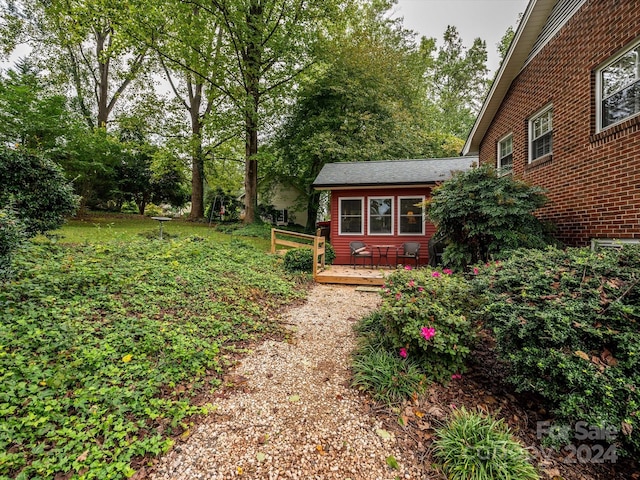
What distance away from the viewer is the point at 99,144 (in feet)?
37.4

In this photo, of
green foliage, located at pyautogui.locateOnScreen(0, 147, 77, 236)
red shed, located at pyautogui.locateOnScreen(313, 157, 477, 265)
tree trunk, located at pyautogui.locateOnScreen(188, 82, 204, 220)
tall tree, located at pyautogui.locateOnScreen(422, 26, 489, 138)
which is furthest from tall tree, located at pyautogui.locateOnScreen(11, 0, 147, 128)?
tall tree, located at pyautogui.locateOnScreen(422, 26, 489, 138)

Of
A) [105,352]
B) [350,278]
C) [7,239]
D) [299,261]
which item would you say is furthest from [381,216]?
[7,239]

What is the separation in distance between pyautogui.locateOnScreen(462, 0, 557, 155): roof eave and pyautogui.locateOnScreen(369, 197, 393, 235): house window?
3.55m

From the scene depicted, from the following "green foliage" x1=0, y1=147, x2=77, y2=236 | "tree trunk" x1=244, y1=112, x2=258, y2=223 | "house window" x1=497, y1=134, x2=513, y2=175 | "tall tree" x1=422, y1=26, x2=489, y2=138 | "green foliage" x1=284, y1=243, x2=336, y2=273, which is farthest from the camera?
"tall tree" x1=422, y1=26, x2=489, y2=138

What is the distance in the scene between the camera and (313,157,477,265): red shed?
→ 9562 mm

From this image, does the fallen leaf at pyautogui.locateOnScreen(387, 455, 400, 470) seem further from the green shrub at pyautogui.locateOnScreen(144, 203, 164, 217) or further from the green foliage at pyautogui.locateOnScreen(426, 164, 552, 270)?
the green shrub at pyautogui.locateOnScreen(144, 203, 164, 217)

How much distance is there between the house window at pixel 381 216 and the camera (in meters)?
9.89

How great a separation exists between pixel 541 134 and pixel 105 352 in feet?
→ 27.2

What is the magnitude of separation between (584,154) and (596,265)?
10.5 feet

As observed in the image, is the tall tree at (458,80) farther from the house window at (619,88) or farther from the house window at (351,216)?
the house window at (619,88)

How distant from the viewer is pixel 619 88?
4.15 m

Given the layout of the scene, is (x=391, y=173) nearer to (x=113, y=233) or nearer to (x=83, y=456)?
(x=113, y=233)

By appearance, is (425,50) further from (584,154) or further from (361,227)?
(584,154)

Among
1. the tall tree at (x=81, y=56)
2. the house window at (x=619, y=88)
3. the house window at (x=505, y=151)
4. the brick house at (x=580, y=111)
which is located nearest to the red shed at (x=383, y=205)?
the house window at (x=505, y=151)
